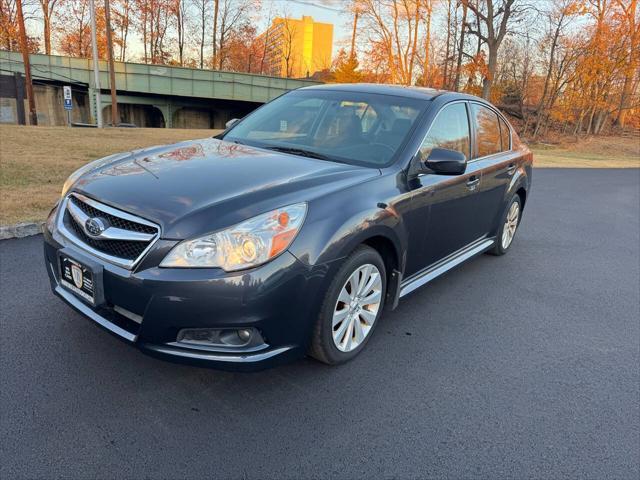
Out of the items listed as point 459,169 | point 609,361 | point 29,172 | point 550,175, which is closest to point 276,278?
point 459,169

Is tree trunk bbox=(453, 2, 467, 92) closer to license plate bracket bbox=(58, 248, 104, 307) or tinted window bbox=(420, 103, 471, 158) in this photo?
tinted window bbox=(420, 103, 471, 158)

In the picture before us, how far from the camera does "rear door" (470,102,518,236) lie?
4344 mm

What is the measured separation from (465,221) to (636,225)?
5.81 metres

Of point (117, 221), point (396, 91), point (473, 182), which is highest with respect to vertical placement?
point (396, 91)

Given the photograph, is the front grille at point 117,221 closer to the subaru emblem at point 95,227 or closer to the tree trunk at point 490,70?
the subaru emblem at point 95,227

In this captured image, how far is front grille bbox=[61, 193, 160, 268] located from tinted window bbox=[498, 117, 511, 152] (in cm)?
387

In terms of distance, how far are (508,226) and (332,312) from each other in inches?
141

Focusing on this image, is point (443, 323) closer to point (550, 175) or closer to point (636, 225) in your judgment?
point (636, 225)

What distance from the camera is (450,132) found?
154 inches

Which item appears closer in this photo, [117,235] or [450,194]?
[117,235]

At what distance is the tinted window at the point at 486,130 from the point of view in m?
4.40

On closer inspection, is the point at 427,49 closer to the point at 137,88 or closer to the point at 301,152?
the point at 137,88

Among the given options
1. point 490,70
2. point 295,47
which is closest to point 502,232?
point 490,70

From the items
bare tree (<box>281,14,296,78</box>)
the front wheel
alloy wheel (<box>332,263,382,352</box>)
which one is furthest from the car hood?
bare tree (<box>281,14,296,78</box>)
